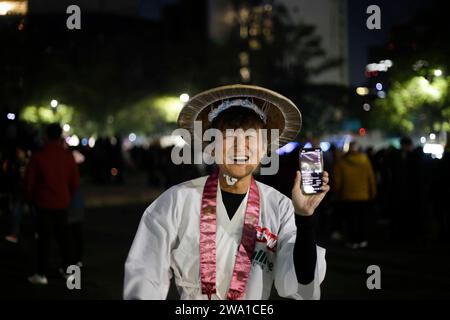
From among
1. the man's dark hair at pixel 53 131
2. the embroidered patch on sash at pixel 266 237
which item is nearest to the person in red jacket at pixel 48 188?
the man's dark hair at pixel 53 131

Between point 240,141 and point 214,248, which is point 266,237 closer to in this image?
point 214,248

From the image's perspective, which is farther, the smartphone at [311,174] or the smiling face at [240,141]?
the smiling face at [240,141]

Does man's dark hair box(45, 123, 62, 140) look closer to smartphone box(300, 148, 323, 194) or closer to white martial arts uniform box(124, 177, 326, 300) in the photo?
white martial arts uniform box(124, 177, 326, 300)

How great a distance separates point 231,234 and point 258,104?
2.38 feet

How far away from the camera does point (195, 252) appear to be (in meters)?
3.75

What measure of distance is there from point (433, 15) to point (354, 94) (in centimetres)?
3673

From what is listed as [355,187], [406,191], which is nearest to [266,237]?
[355,187]

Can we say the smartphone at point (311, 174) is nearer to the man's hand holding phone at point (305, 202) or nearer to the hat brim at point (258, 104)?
Result: the man's hand holding phone at point (305, 202)

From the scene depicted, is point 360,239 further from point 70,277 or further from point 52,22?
point 52,22

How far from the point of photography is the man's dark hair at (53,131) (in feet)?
33.0

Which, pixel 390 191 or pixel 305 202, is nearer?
pixel 305 202

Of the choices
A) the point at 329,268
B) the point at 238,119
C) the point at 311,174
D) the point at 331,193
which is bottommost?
the point at 329,268

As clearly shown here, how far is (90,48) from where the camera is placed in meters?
46.2

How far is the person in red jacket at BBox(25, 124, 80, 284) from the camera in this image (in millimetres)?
10078
